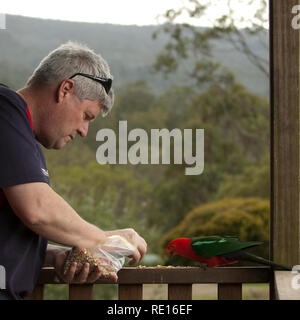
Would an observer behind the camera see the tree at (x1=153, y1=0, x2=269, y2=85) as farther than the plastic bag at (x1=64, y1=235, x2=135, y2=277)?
Yes

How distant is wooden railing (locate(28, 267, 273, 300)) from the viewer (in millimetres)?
1393

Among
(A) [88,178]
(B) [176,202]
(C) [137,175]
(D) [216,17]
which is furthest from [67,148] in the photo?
(D) [216,17]

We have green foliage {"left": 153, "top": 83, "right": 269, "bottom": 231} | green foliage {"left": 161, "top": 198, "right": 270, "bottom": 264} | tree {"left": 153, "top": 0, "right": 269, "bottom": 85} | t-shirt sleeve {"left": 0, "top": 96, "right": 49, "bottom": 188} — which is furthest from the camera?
green foliage {"left": 153, "top": 83, "right": 269, "bottom": 231}

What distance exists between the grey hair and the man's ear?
0.04ft

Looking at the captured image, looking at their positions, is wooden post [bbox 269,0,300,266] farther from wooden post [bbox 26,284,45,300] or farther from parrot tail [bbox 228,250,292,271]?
wooden post [bbox 26,284,45,300]

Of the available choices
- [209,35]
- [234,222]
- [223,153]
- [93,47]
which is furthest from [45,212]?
[93,47]

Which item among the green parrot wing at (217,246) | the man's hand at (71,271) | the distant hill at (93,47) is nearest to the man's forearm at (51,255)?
the man's hand at (71,271)

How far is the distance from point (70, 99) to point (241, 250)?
23.8 inches

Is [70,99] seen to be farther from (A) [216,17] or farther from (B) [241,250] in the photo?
(A) [216,17]

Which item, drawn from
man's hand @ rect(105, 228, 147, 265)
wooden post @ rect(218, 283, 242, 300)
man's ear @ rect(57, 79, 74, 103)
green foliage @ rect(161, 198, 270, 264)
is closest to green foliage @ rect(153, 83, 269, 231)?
green foliage @ rect(161, 198, 270, 264)

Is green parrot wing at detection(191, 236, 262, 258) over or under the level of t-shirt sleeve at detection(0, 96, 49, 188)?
under

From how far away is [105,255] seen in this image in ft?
3.82
